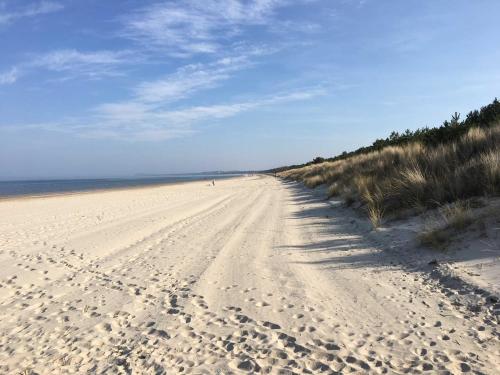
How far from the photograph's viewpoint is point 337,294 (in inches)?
179

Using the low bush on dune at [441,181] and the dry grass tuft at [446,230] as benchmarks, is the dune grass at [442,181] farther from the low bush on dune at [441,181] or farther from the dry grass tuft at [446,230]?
the dry grass tuft at [446,230]

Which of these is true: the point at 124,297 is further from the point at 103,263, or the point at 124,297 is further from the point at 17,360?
the point at 103,263

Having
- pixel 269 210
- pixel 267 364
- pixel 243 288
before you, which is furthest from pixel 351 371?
pixel 269 210

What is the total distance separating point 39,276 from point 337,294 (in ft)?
15.9

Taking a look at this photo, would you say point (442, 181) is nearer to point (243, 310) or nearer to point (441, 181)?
point (441, 181)

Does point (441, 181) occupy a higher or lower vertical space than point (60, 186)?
higher

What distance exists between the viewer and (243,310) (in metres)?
4.27

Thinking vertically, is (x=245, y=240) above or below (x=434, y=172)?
below

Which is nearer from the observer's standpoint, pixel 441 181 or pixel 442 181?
pixel 442 181

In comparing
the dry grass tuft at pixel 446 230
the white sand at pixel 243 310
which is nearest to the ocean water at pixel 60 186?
the white sand at pixel 243 310

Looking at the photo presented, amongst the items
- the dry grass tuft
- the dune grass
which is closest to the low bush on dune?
the dune grass

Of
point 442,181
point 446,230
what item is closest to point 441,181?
point 442,181

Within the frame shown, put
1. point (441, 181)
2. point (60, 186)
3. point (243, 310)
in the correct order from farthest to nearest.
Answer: point (60, 186)
point (441, 181)
point (243, 310)

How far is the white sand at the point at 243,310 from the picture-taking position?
3.21 metres
